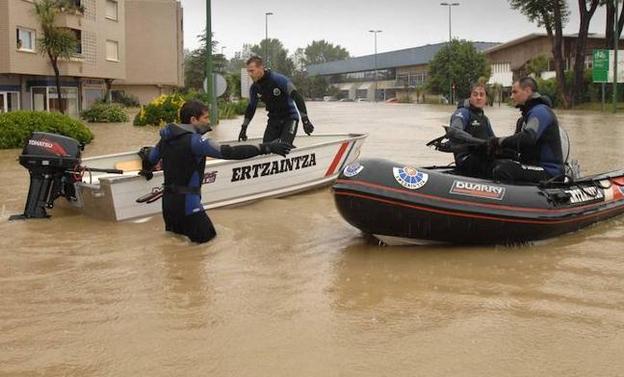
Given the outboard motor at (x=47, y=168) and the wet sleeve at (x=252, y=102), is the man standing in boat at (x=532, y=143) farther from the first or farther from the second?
the outboard motor at (x=47, y=168)

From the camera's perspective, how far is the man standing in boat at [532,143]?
6.74m

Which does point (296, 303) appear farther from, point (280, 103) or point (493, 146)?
point (280, 103)

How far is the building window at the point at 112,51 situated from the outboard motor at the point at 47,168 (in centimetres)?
3204

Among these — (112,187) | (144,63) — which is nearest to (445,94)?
(144,63)

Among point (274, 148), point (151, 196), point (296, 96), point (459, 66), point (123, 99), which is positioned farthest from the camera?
point (459, 66)

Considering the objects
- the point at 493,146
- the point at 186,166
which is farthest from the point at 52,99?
the point at 493,146

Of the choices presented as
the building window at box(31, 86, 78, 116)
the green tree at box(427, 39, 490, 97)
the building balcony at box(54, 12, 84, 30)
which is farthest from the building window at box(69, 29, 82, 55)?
the green tree at box(427, 39, 490, 97)

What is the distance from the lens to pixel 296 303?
5066 millimetres

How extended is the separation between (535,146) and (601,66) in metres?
36.3

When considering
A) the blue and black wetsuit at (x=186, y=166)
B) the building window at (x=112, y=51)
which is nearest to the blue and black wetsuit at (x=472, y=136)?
the blue and black wetsuit at (x=186, y=166)

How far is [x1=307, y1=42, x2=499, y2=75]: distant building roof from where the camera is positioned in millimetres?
83188

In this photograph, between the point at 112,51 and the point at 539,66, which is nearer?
the point at 112,51

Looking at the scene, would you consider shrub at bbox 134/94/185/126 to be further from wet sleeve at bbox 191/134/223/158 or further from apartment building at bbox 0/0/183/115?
wet sleeve at bbox 191/134/223/158

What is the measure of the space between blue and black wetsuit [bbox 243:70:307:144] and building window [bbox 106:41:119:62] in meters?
31.3
